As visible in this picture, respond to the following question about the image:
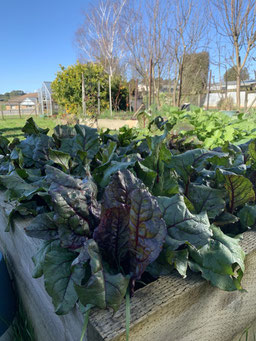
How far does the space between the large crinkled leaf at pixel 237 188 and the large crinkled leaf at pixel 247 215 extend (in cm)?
3

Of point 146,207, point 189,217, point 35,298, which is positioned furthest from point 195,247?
point 35,298

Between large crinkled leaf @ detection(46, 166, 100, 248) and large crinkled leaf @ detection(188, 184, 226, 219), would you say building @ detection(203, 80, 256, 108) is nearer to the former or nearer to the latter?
large crinkled leaf @ detection(188, 184, 226, 219)

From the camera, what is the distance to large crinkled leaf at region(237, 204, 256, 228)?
0.99 metres

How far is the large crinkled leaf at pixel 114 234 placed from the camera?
0.70 meters

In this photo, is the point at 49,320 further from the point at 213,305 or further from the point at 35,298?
the point at 213,305

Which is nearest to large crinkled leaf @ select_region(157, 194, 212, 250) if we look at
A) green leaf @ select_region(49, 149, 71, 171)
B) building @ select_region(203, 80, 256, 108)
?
green leaf @ select_region(49, 149, 71, 171)

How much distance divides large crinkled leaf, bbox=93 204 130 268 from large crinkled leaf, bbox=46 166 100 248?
0.07 metres

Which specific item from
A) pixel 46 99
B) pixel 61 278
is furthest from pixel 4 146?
pixel 46 99

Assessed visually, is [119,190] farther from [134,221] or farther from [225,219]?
[225,219]

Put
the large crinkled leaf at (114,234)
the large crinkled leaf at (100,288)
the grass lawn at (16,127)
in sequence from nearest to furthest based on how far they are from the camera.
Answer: the large crinkled leaf at (100,288) < the large crinkled leaf at (114,234) < the grass lawn at (16,127)

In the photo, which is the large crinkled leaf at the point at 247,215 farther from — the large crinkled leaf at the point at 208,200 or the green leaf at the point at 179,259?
the green leaf at the point at 179,259

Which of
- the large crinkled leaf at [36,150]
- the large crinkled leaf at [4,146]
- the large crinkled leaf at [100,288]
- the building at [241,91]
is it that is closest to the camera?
the large crinkled leaf at [100,288]

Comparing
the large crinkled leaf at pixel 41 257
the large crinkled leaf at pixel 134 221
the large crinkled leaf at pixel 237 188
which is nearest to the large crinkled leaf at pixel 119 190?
the large crinkled leaf at pixel 134 221

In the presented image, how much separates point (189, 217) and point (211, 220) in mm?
252
